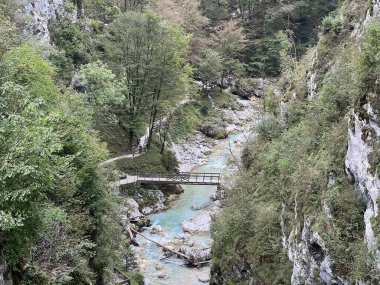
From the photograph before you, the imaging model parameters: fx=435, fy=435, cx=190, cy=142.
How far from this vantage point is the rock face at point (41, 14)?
31656 mm

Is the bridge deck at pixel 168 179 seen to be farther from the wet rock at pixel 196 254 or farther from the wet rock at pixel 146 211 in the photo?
the wet rock at pixel 196 254

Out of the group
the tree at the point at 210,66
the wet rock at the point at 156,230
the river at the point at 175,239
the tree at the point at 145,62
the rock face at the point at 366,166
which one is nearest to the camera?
the rock face at the point at 366,166

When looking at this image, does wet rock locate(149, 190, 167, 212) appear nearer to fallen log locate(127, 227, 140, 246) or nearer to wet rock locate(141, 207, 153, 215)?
wet rock locate(141, 207, 153, 215)

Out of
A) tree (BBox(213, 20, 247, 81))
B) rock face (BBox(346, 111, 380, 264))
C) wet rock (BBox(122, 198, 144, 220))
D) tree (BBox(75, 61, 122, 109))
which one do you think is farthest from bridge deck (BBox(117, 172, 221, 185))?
tree (BBox(213, 20, 247, 81))

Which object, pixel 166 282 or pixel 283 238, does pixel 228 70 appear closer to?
pixel 166 282

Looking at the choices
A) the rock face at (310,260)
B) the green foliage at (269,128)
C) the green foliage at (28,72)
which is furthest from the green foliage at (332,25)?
the green foliage at (28,72)

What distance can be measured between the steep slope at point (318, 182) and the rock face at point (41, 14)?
18.2 meters

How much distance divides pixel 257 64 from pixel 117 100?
107ft

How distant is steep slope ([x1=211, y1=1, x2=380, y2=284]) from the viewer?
12.4 meters

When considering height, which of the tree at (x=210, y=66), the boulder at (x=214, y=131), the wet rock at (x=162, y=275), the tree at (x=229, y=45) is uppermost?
the tree at (x=229, y=45)

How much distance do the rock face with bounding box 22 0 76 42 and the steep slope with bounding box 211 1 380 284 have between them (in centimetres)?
1820

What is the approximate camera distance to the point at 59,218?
13.1 meters

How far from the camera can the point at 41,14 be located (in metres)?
34.6

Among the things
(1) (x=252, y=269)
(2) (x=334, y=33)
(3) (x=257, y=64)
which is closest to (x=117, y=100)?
(2) (x=334, y=33)
